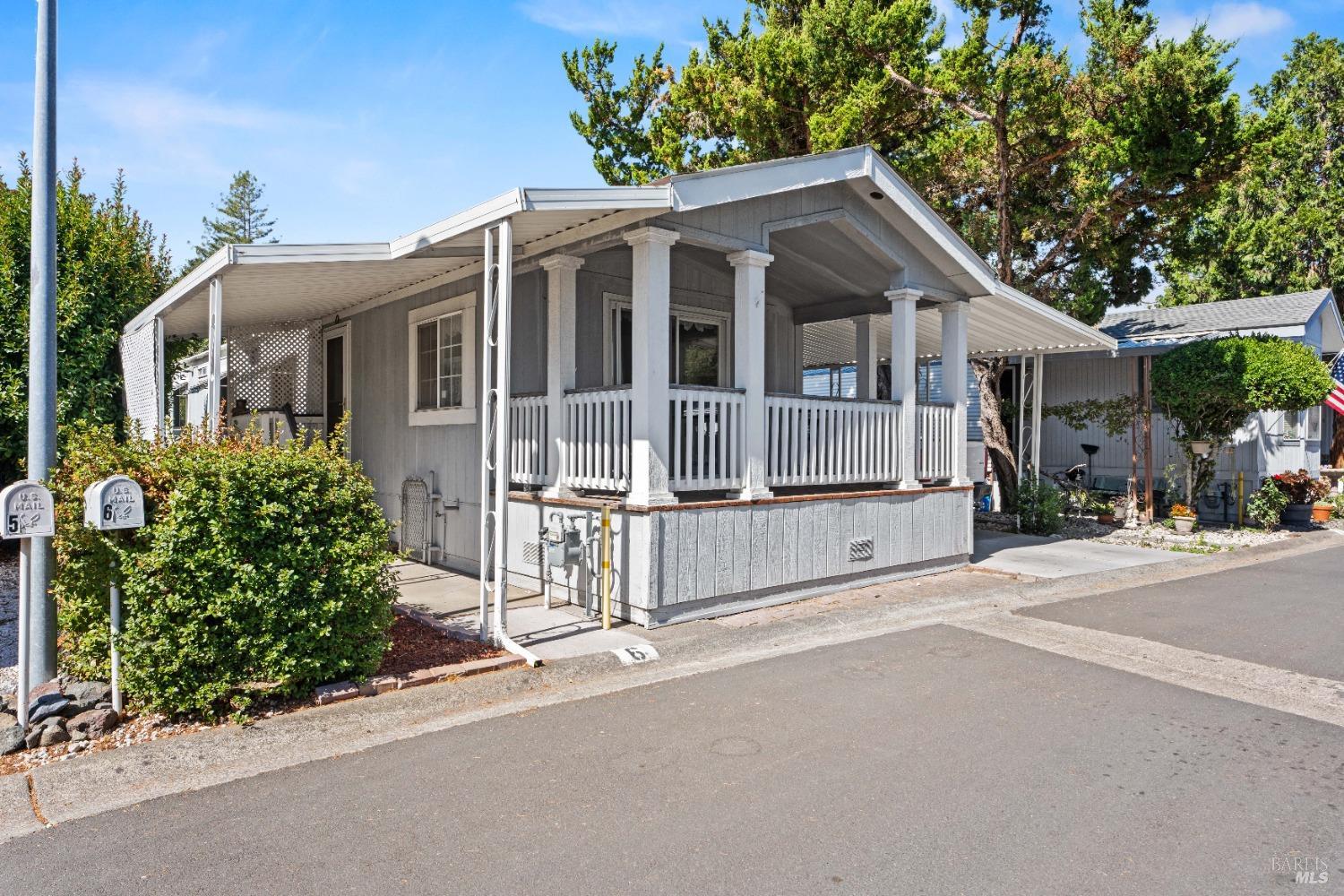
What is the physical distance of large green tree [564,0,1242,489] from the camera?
12.0 metres

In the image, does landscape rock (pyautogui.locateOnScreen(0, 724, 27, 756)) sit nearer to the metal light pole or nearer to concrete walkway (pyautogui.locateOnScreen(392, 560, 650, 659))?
the metal light pole

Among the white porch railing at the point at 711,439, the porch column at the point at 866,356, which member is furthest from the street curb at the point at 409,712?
the porch column at the point at 866,356

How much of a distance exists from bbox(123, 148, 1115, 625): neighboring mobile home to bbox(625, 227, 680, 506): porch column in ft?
0.07

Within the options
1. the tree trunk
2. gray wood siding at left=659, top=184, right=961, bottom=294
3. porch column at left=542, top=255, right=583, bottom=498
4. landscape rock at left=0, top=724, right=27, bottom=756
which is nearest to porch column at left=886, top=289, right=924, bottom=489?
gray wood siding at left=659, top=184, right=961, bottom=294

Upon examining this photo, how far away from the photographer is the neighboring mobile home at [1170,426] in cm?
1561

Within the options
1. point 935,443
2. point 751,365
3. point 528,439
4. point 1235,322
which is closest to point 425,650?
point 528,439

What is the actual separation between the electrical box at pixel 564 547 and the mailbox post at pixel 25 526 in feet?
10.7

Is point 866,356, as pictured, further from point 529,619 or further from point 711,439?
point 529,619

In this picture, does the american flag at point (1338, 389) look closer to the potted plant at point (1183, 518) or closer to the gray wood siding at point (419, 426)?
the potted plant at point (1183, 518)

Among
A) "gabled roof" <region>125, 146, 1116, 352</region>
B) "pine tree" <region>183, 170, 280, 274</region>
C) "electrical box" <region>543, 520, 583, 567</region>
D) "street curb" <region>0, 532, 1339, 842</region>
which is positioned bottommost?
"street curb" <region>0, 532, 1339, 842</region>

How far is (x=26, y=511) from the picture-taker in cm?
449

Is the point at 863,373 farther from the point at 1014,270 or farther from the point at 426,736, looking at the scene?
the point at 426,736

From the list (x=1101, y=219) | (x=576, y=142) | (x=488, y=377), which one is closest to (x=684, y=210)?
(x=488, y=377)

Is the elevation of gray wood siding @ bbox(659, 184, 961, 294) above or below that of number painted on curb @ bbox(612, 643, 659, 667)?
above
